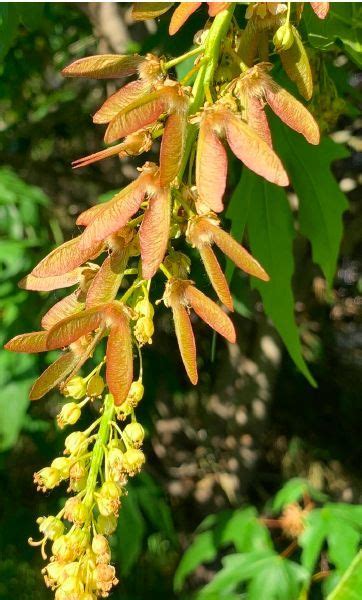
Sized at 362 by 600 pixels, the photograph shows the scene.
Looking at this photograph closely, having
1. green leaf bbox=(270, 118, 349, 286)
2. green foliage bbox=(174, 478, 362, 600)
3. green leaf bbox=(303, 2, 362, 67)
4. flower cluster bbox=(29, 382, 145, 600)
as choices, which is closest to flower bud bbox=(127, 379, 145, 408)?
flower cluster bbox=(29, 382, 145, 600)

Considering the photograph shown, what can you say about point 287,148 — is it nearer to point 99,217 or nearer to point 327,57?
point 327,57

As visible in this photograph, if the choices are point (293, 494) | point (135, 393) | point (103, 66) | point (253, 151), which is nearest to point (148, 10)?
point (103, 66)

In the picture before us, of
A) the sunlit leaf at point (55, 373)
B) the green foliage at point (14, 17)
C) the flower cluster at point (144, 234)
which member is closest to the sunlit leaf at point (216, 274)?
the flower cluster at point (144, 234)

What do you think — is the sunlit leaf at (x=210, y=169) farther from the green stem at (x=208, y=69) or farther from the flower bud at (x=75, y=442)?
the flower bud at (x=75, y=442)

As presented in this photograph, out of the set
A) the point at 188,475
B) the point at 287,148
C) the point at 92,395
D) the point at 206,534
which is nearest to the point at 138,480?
the point at 206,534

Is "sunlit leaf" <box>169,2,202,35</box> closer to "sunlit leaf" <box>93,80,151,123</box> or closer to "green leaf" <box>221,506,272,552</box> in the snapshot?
"sunlit leaf" <box>93,80,151,123</box>

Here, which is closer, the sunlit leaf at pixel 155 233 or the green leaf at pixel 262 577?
the sunlit leaf at pixel 155 233

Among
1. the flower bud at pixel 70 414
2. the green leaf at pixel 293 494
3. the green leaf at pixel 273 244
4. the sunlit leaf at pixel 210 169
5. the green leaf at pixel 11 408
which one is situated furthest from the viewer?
the green leaf at pixel 293 494
